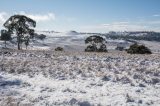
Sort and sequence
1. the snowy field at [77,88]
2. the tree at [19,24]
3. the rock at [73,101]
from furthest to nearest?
the tree at [19,24] → the snowy field at [77,88] → the rock at [73,101]

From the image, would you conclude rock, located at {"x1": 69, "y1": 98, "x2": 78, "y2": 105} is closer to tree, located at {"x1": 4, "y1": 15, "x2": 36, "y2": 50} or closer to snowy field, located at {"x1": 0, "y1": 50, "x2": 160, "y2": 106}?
snowy field, located at {"x1": 0, "y1": 50, "x2": 160, "y2": 106}

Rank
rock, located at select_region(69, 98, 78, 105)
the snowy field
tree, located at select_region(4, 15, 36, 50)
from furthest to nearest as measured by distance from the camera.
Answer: tree, located at select_region(4, 15, 36, 50) < the snowy field < rock, located at select_region(69, 98, 78, 105)

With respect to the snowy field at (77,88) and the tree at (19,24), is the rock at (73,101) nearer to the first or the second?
the snowy field at (77,88)

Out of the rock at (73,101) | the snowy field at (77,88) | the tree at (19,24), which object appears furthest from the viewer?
the tree at (19,24)

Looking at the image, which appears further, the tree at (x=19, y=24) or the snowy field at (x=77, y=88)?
the tree at (x=19, y=24)

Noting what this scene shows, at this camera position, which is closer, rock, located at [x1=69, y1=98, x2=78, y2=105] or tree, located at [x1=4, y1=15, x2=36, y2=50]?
rock, located at [x1=69, y1=98, x2=78, y2=105]

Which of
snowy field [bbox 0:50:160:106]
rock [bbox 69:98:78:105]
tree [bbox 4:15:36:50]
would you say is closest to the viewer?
rock [bbox 69:98:78:105]

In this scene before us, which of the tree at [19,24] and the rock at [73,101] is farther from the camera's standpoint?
the tree at [19,24]

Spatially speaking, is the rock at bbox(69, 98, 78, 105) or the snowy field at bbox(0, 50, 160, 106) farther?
the snowy field at bbox(0, 50, 160, 106)

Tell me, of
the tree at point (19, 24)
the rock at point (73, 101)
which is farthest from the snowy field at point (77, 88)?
the tree at point (19, 24)

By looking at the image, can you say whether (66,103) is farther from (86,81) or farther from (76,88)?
(86,81)

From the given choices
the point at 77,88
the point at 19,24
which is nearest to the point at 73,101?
the point at 77,88

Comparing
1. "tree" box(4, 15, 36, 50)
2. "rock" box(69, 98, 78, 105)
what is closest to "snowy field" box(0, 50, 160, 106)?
"rock" box(69, 98, 78, 105)

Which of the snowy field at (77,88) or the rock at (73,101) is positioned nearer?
the rock at (73,101)
